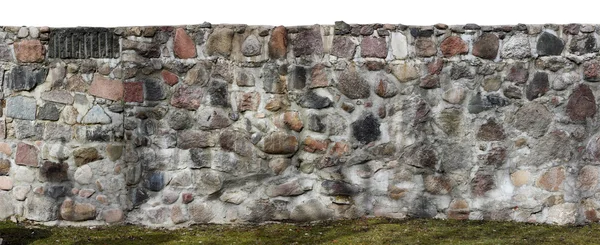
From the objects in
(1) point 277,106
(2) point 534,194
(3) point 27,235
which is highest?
(1) point 277,106

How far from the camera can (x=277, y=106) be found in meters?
8.21

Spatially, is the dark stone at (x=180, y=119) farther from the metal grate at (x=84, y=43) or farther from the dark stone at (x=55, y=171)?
the dark stone at (x=55, y=171)

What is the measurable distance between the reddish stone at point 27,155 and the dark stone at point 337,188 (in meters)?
2.61

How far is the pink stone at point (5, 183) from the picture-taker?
852cm

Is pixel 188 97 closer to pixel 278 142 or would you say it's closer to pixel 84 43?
pixel 278 142

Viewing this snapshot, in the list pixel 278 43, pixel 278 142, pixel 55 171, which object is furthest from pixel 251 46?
pixel 55 171

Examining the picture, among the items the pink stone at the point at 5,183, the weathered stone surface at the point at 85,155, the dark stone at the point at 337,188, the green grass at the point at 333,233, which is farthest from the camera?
the pink stone at the point at 5,183

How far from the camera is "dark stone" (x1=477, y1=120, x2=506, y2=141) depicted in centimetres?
821

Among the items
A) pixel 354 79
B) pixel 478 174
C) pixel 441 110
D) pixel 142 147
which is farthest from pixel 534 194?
pixel 142 147

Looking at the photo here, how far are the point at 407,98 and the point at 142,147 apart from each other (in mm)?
2396

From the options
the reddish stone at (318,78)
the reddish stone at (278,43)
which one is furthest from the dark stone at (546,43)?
the reddish stone at (278,43)

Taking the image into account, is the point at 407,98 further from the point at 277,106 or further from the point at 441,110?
the point at 277,106

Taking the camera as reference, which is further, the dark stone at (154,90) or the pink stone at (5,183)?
the pink stone at (5,183)

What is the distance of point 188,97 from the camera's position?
27.1 ft
